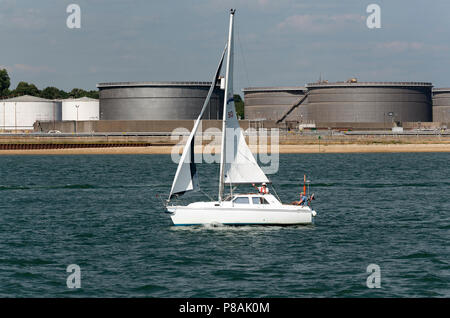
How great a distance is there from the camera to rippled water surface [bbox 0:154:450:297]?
28.7 meters

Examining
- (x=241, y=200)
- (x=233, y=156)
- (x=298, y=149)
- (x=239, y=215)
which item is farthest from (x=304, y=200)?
(x=298, y=149)

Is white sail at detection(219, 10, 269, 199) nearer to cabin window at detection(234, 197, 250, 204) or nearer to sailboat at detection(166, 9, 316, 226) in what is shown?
sailboat at detection(166, 9, 316, 226)

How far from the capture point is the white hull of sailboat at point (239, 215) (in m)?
39.9

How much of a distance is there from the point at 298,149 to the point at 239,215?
11198cm

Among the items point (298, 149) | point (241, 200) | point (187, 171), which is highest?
point (298, 149)

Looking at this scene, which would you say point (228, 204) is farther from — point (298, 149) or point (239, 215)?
point (298, 149)

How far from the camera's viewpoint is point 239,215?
39.9 m

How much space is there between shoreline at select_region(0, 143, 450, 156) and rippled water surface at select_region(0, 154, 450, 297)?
3312 inches

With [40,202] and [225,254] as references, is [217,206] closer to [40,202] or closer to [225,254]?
[225,254]

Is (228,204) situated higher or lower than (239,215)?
higher

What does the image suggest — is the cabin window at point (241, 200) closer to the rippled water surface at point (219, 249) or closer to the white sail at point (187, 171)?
the rippled water surface at point (219, 249)

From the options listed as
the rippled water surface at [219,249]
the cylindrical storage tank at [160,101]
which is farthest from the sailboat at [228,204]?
the cylindrical storage tank at [160,101]

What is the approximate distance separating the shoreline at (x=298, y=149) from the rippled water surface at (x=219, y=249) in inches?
3312

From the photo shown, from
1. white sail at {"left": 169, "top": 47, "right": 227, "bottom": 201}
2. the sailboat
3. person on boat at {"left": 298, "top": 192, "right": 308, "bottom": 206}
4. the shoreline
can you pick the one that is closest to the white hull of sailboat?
the sailboat
